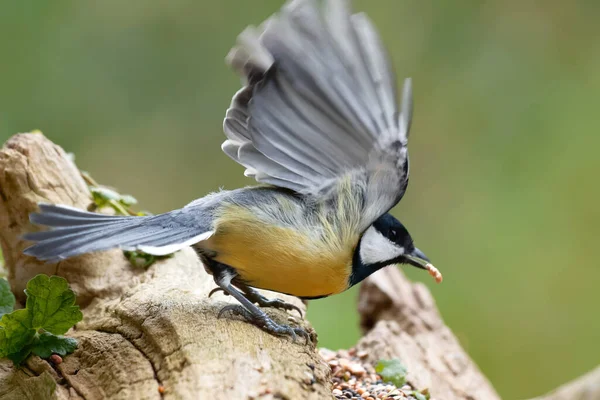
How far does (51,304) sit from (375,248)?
859 millimetres

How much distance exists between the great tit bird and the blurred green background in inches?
106

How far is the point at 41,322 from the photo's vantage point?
173 cm

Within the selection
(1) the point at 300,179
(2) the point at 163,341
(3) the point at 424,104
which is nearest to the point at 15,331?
(2) the point at 163,341

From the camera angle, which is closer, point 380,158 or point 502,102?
point 380,158

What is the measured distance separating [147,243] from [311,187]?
451mm

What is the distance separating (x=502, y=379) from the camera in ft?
13.5

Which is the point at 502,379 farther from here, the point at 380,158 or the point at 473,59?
the point at 380,158

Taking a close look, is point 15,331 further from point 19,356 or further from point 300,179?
point 300,179

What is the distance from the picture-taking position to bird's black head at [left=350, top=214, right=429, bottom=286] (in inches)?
74.5

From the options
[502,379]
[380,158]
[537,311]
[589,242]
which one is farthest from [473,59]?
[380,158]

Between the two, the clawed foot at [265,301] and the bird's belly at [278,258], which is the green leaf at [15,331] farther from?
the clawed foot at [265,301]

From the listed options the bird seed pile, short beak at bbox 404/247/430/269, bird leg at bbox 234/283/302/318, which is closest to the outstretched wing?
short beak at bbox 404/247/430/269

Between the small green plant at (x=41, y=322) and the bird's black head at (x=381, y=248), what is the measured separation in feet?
2.44

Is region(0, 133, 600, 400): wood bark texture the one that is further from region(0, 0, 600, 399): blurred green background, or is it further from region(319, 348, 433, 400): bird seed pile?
region(0, 0, 600, 399): blurred green background
